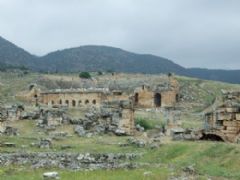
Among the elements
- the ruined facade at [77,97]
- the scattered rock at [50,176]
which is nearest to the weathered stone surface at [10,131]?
the scattered rock at [50,176]

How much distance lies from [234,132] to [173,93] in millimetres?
55643

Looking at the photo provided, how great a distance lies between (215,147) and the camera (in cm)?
3394

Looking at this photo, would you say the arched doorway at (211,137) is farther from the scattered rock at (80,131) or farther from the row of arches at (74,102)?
the row of arches at (74,102)

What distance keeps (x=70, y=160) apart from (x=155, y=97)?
61.8 m

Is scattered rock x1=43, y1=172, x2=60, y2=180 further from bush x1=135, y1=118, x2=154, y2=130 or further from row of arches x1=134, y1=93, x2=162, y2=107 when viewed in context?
row of arches x1=134, y1=93, x2=162, y2=107

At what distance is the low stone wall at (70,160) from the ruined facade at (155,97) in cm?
5663

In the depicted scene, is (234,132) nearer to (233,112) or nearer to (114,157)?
(233,112)

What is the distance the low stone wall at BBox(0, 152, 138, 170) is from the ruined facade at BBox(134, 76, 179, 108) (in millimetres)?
56629

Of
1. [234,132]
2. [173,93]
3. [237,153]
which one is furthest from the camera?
[173,93]

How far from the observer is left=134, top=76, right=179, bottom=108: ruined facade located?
94875 millimetres

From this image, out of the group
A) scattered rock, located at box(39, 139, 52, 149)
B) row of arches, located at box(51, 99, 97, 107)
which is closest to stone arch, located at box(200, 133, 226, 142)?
scattered rock, located at box(39, 139, 52, 149)

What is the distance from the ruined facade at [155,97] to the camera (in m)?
94.9

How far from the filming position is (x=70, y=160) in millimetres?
35000

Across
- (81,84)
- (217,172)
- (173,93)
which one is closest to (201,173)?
(217,172)
